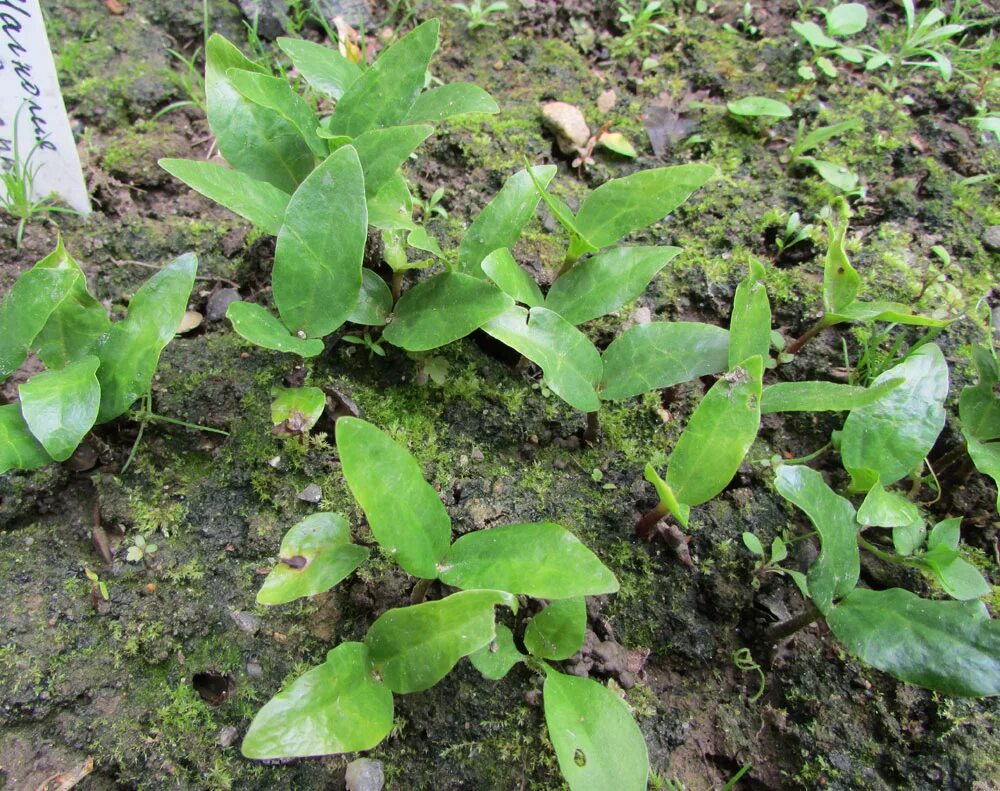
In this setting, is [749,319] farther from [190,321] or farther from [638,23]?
[638,23]

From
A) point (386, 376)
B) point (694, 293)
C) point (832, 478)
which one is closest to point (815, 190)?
point (694, 293)

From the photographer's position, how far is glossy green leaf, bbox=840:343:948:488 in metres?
1.44

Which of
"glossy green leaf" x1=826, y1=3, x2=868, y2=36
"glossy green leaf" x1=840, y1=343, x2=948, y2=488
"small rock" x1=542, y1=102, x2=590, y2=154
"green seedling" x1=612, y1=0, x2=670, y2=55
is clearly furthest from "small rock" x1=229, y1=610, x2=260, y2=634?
"glossy green leaf" x1=826, y1=3, x2=868, y2=36

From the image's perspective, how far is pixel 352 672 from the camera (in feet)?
3.71

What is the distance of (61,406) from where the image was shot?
123cm

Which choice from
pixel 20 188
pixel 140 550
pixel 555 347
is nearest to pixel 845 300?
pixel 555 347

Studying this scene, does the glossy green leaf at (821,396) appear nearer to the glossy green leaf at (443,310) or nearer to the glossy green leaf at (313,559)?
the glossy green leaf at (443,310)

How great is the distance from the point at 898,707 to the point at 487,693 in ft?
2.67

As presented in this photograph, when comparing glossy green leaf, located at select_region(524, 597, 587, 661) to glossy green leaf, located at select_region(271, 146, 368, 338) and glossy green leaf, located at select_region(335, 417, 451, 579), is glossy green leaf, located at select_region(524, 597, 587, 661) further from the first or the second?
glossy green leaf, located at select_region(271, 146, 368, 338)

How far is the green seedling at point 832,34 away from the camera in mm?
2291

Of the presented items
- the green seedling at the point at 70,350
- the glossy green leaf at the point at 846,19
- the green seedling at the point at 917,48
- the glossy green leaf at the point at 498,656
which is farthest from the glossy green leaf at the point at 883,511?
the glossy green leaf at the point at 846,19

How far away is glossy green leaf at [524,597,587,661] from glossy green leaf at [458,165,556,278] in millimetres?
738

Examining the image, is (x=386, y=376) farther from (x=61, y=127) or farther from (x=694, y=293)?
(x=61, y=127)

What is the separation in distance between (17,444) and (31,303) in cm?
27
